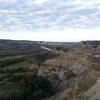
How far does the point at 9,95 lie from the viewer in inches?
1102

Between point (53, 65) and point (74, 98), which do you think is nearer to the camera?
point (74, 98)

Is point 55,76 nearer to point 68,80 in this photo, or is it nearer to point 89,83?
point 68,80

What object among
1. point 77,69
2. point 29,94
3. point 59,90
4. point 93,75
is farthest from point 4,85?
point 77,69

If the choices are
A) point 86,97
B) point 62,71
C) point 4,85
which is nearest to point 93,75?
point 62,71

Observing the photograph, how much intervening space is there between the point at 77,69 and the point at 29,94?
2477 centimetres

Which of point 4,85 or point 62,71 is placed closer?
point 4,85

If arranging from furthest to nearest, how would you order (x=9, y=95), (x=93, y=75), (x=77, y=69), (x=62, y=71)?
(x=77, y=69) → (x=62, y=71) → (x=93, y=75) → (x=9, y=95)

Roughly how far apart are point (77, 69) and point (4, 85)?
76.9 feet

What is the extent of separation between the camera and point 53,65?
56.8m

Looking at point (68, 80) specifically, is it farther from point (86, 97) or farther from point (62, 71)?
point (86, 97)

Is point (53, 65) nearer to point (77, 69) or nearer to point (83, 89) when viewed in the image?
point (77, 69)

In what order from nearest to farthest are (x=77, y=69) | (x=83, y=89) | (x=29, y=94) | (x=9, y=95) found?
(x=9, y=95) < (x=29, y=94) < (x=83, y=89) < (x=77, y=69)

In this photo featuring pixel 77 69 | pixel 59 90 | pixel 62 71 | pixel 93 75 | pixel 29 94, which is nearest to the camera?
pixel 29 94

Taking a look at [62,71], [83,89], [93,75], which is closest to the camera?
[83,89]
